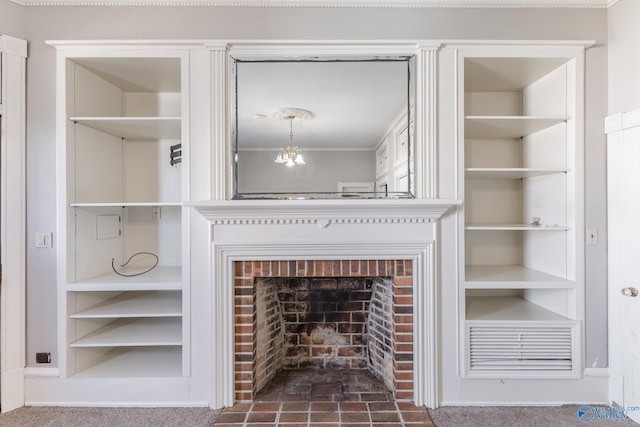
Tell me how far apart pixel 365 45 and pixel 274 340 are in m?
2.16

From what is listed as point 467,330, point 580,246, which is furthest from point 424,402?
point 580,246

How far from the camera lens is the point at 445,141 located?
2006 millimetres

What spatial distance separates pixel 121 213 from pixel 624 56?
363 centimetres

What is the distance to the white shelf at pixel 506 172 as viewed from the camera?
200 centimetres

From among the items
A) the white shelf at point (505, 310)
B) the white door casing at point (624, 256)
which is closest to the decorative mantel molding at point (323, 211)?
the white shelf at point (505, 310)

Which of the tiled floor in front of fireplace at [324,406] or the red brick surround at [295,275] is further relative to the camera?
the red brick surround at [295,275]

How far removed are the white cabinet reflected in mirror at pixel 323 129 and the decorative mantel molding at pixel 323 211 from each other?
0.13 m

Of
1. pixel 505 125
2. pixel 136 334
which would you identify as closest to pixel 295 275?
pixel 136 334

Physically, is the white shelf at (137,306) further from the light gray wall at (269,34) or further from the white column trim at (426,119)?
the white column trim at (426,119)

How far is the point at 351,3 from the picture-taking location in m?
1.99

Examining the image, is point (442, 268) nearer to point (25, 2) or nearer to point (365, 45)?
point (365, 45)

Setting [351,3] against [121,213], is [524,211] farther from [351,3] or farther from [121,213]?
[121,213]

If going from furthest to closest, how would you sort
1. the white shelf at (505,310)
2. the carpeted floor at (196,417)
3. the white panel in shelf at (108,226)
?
the white panel in shelf at (108,226), the white shelf at (505,310), the carpeted floor at (196,417)

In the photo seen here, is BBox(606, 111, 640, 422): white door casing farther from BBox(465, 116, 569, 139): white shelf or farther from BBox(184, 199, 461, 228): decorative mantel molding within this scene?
BBox(184, 199, 461, 228): decorative mantel molding
